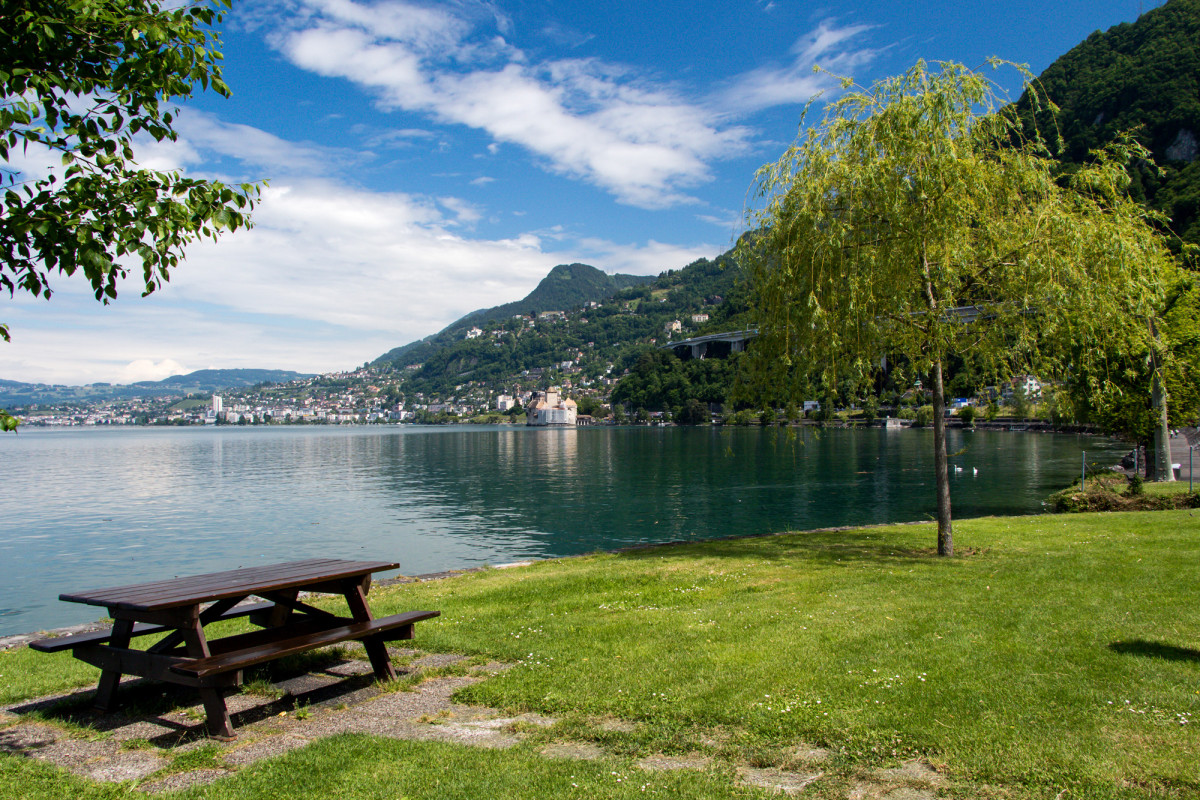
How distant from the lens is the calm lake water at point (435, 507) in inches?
974

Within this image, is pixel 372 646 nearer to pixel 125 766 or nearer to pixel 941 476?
pixel 125 766

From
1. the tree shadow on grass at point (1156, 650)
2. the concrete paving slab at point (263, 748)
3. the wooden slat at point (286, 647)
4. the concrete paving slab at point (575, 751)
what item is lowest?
the concrete paving slab at point (263, 748)

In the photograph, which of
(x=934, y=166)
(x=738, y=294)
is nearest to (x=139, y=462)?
(x=738, y=294)

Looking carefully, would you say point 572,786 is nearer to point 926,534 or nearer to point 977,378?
point 977,378

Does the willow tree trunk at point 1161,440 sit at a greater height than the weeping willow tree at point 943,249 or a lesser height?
lesser

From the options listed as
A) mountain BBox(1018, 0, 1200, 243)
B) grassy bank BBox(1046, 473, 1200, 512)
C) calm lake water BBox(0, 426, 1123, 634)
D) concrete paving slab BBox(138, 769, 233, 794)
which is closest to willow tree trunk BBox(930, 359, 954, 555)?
calm lake water BBox(0, 426, 1123, 634)

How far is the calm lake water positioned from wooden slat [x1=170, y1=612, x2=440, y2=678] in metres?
9.33

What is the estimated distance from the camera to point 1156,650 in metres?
6.67

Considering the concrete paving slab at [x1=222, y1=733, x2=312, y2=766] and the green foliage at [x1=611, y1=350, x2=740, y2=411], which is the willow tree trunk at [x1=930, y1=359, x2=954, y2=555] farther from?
the green foliage at [x1=611, y1=350, x2=740, y2=411]

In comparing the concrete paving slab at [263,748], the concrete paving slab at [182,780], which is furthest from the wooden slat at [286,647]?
the concrete paving slab at [182,780]

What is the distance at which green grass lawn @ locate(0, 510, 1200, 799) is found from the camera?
15.2 ft

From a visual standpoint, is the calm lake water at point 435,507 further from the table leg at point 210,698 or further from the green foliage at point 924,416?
the table leg at point 210,698

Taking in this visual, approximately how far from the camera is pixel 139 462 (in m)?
78.2

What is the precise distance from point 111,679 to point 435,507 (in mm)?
32219
